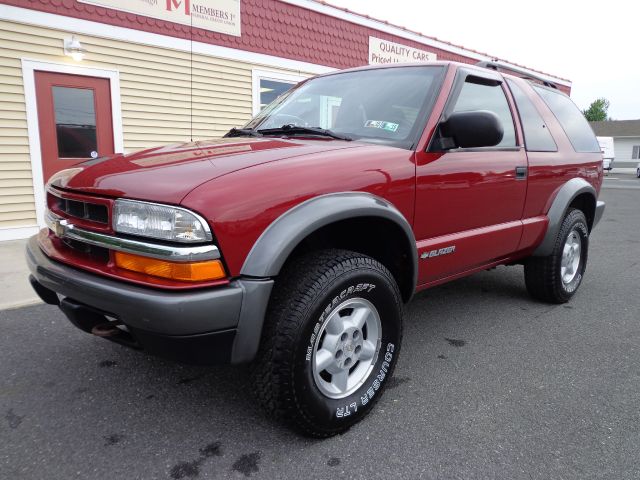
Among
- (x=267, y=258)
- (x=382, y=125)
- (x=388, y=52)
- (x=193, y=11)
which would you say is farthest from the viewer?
(x=388, y=52)

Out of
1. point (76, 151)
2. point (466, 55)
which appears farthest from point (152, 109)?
point (466, 55)

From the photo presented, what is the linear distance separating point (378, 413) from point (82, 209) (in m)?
1.71

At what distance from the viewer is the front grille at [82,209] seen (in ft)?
6.53

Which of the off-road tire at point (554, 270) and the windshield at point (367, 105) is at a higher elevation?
the windshield at point (367, 105)

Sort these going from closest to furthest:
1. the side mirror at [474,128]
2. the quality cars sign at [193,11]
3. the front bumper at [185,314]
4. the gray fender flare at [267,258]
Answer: the front bumper at [185,314] → the gray fender flare at [267,258] → the side mirror at [474,128] → the quality cars sign at [193,11]

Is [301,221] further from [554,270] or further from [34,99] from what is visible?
[34,99]

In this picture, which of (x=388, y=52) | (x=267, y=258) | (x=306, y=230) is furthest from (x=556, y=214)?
(x=388, y=52)

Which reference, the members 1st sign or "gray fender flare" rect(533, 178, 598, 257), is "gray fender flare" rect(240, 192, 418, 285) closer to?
"gray fender flare" rect(533, 178, 598, 257)

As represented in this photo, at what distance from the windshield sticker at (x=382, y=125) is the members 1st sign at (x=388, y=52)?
26.7 feet

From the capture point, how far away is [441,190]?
2.64m

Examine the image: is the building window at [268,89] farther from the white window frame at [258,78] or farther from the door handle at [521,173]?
the door handle at [521,173]

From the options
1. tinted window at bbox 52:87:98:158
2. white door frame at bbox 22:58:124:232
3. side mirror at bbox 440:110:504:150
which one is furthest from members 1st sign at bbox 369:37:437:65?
side mirror at bbox 440:110:504:150

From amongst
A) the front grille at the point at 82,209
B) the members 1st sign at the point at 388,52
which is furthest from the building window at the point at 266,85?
the front grille at the point at 82,209

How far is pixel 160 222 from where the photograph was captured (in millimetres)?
1778
